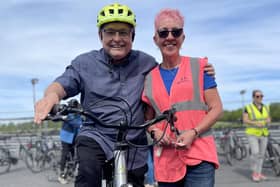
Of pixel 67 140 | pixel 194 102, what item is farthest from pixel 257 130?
pixel 194 102

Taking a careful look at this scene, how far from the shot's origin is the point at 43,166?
1271 centimetres

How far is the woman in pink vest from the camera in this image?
2986mm

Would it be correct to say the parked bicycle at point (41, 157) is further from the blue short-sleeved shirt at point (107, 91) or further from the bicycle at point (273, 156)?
the blue short-sleeved shirt at point (107, 91)

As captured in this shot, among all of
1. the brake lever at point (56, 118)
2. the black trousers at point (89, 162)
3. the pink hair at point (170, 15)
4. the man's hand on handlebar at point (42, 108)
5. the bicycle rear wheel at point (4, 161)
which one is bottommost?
the bicycle rear wheel at point (4, 161)

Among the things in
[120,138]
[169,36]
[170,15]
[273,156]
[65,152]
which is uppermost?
[170,15]

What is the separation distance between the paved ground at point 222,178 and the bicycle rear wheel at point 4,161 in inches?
7.7

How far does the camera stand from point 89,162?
287cm

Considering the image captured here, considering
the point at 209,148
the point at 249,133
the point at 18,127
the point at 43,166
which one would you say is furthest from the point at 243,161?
the point at 209,148

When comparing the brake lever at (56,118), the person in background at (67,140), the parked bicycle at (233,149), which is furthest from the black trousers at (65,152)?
the brake lever at (56,118)

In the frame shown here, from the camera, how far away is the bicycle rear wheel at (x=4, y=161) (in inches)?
500

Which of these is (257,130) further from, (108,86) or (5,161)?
(5,161)

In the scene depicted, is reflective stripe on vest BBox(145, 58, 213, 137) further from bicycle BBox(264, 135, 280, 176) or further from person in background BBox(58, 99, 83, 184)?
bicycle BBox(264, 135, 280, 176)

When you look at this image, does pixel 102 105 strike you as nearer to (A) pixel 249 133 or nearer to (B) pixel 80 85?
(B) pixel 80 85

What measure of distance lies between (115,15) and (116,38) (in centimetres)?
17
